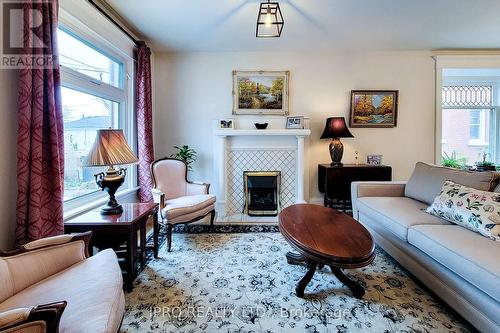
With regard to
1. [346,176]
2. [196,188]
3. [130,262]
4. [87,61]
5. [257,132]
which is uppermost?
[87,61]

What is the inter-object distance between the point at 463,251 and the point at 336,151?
253 cm

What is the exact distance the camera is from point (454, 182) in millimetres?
2338

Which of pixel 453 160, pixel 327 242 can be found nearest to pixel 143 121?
pixel 327 242

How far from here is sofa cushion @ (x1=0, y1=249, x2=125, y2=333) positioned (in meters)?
0.99

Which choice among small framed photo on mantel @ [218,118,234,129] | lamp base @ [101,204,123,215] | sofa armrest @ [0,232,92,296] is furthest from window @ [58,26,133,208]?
small framed photo on mantel @ [218,118,234,129]

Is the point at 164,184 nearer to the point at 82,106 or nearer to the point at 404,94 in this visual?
the point at 82,106

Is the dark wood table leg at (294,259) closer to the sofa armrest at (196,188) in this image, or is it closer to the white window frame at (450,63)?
the sofa armrest at (196,188)

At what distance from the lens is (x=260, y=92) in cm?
416

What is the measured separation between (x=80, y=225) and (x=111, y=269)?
2.49ft

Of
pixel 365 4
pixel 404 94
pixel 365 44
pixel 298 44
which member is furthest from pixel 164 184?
pixel 404 94

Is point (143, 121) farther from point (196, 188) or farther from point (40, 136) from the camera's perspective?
point (40, 136)

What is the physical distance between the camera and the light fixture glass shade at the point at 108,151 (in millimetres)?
1923

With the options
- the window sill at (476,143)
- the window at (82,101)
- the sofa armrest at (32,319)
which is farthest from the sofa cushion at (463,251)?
the window sill at (476,143)

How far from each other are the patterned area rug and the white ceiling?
106 inches
